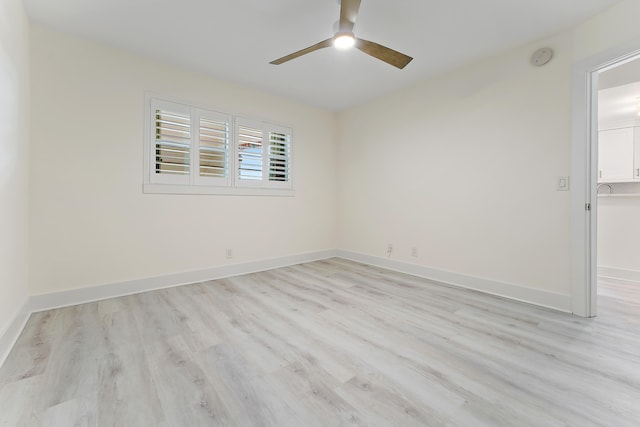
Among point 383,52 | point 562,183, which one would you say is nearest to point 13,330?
point 383,52

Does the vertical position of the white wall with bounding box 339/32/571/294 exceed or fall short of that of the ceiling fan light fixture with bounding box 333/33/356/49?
it falls short

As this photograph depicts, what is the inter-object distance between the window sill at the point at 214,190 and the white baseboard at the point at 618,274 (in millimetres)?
4400

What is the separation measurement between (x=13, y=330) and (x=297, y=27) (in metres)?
3.24

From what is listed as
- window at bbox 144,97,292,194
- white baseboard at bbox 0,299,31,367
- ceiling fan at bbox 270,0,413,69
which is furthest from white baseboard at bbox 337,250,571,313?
white baseboard at bbox 0,299,31,367

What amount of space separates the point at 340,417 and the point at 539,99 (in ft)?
10.5

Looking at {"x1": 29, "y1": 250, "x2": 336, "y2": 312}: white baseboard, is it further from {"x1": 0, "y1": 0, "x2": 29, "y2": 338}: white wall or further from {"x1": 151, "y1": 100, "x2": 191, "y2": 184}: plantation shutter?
{"x1": 151, "y1": 100, "x2": 191, "y2": 184}: plantation shutter

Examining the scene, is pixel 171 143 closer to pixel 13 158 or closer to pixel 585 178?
pixel 13 158

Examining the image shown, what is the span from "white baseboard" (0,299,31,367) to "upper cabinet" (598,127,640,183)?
6808 millimetres

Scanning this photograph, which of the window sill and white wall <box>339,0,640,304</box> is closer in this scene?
white wall <box>339,0,640,304</box>

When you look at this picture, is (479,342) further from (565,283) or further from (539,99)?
(539,99)

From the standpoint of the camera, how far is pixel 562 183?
2.54 m

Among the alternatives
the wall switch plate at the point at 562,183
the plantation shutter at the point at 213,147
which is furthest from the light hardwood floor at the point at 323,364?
the plantation shutter at the point at 213,147

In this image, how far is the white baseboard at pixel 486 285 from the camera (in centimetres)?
257

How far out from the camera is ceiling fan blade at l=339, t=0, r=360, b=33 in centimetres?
186
